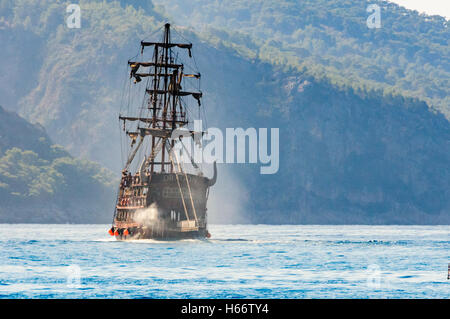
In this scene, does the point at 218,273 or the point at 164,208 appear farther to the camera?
the point at 164,208

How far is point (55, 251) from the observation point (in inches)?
3425

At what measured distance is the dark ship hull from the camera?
3885 inches

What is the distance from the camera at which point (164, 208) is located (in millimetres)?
99125

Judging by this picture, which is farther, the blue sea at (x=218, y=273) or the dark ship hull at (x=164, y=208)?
the dark ship hull at (x=164, y=208)

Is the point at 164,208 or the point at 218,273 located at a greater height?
the point at 164,208

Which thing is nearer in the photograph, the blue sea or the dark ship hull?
the blue sea

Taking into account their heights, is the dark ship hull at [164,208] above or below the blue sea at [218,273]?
above

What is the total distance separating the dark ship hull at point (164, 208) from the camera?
98.7 meters

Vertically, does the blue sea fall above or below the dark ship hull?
below
